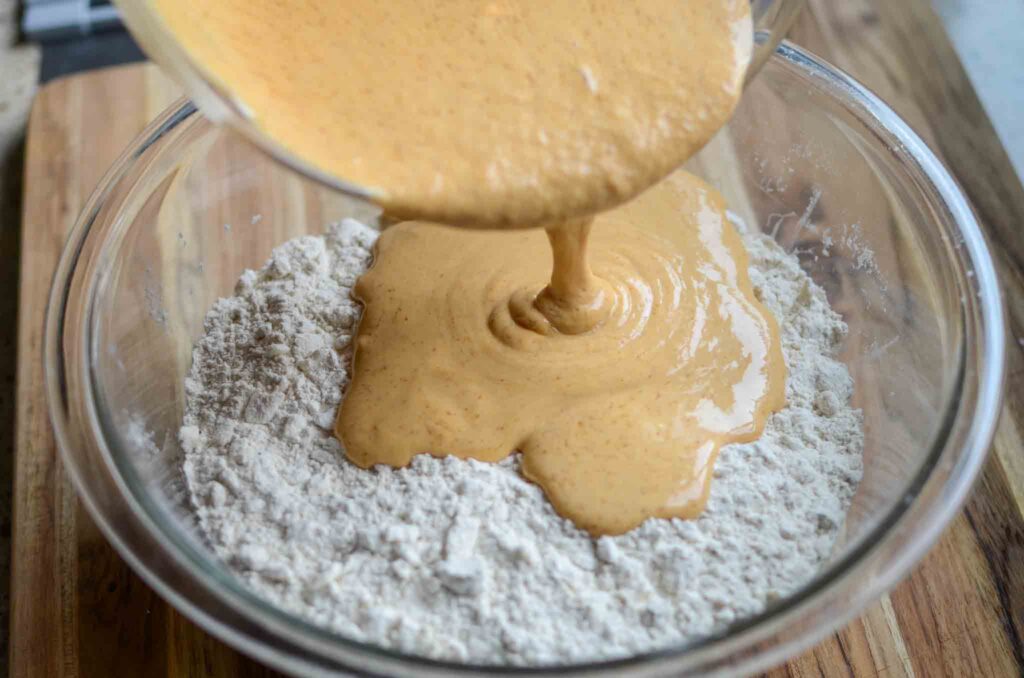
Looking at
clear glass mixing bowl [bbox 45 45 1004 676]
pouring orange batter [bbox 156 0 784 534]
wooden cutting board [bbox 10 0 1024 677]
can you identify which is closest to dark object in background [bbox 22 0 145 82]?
wooden cutting board [bbox 10 0 1024 677]

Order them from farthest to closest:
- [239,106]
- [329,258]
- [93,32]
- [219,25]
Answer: [93,32] → [329,258] → [219,25] → [239,106]

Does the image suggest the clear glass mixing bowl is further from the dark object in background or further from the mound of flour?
the dark object in background

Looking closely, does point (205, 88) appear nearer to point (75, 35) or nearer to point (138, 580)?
point (138, 580)

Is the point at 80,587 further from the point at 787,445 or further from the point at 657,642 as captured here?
the point at 787,445

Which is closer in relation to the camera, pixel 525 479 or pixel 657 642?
pixel 657 642

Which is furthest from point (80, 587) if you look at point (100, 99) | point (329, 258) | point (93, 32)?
point (93, 32)

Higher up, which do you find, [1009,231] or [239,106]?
[239,106]
